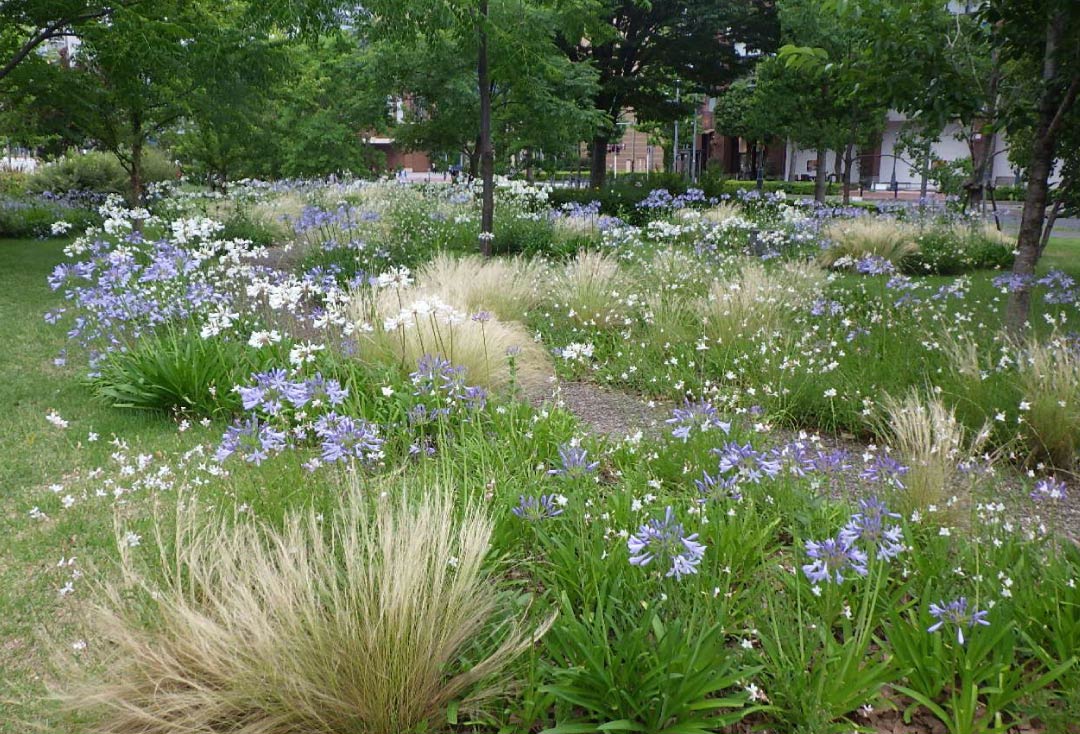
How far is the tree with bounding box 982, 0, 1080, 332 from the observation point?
5430mm

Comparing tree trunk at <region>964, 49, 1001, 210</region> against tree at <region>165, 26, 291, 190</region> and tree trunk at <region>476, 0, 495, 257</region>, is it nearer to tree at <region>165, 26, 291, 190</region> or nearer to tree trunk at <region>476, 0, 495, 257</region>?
tree trunk at <region>476, 0, 495, 257</region>

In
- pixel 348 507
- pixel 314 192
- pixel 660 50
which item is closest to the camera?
pixel 348 507

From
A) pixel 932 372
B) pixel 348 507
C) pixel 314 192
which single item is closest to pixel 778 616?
pixel 348 507

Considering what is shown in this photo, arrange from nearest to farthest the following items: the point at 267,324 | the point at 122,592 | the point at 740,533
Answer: the point at 122,592, the point at 740,533, the point at 267,324

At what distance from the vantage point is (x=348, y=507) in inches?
120

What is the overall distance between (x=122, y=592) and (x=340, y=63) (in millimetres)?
17535

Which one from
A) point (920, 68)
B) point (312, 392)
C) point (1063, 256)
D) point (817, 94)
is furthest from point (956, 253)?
point (312, 392)

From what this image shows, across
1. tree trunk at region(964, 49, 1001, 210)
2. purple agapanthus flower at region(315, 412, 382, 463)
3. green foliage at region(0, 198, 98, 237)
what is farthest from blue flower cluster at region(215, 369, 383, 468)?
green foliage at region(0, 198, 98, 237)

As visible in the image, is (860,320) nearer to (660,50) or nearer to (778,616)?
(778,616)

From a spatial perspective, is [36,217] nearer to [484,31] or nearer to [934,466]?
[484,31]

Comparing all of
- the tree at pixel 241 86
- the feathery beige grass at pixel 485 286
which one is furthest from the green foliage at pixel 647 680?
the tree at pixel 241 86

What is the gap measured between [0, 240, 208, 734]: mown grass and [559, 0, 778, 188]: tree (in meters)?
18.1

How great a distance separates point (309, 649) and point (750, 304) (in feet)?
16.7

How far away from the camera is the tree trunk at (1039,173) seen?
559cm
